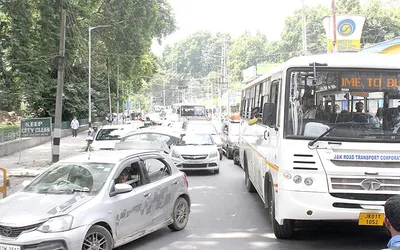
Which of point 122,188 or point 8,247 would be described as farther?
point 122,188

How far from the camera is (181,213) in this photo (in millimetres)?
7617

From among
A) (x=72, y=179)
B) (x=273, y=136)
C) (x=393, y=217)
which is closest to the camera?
(x=393, y=217)

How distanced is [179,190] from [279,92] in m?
2.46

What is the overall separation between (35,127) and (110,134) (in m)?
3.08

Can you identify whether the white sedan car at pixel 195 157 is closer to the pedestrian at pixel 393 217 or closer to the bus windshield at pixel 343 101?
the bus windshield at pixel 343 101

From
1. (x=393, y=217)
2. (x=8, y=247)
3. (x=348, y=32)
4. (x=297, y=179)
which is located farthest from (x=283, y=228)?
(x=348, y=32)

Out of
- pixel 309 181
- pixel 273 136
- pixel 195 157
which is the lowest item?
pixel 195 157

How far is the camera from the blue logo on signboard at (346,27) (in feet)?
84.3

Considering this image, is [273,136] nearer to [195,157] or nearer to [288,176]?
Answer: [288,176]

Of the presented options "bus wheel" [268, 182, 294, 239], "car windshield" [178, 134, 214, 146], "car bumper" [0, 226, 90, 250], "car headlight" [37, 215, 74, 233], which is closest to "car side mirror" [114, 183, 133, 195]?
"car headlight" [37, 215, 74, 233]

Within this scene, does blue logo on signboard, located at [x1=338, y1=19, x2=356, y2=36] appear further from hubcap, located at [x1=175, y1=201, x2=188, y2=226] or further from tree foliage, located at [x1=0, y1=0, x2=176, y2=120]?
hubcap, located at [x1=175, y1=201, x2=188, y2=226]

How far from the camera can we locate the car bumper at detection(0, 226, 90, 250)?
4906mm

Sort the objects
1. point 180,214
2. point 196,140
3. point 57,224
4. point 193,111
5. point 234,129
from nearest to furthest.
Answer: point 57,224 → point 180,214 → point 196,140 → point 234,129 → point 193,111

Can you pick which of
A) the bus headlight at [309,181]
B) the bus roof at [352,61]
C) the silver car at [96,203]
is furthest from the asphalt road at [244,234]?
the bus roof at [352,61]
